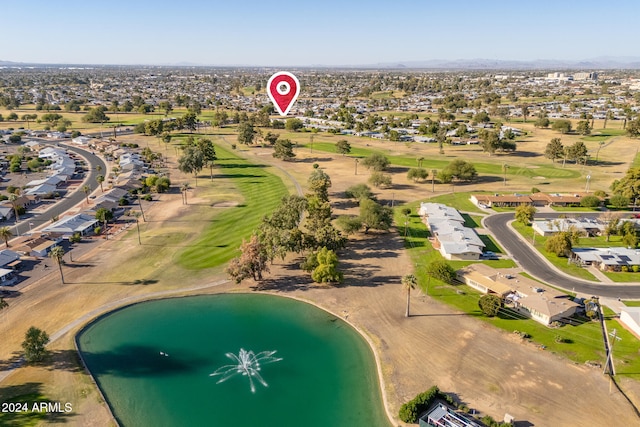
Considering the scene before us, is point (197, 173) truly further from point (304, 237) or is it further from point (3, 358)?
point (3, 358)

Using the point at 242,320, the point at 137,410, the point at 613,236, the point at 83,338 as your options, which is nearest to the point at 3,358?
the point at 83,338

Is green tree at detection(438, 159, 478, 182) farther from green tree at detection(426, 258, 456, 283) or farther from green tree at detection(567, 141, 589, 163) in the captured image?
green tree at detection(426, 258, 456, 283)

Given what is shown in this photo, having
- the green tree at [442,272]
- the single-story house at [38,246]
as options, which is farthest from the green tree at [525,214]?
the single-story house at [38,246]

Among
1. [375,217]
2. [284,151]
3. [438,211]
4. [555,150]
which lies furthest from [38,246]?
[555,150]

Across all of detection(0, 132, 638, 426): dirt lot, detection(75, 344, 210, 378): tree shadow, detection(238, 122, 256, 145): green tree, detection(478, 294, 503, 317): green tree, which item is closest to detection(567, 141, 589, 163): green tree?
detection(0, 132, 638, 426): dirt lot

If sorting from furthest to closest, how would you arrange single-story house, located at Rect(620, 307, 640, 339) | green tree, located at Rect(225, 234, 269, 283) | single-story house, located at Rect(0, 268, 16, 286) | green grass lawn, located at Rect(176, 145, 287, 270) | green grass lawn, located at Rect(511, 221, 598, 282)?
green grass lawn, located at Rect(176, 145, 287, 270)
green grass lawn, located at Rect(511, 221, 598, 282)
single-story house, located at Rect(0, 268, 16, 286)
green tree, located at Rect(225, 234, 269, 283)
single-story house, located at Rect(620, 307, 640, 339)

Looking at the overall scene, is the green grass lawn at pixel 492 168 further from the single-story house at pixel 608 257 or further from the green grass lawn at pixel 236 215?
the single-story house at pixel 608 257
